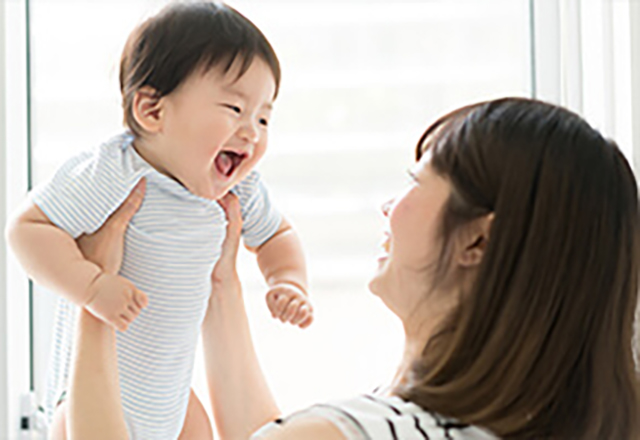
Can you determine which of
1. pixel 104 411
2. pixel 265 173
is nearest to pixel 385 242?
pixel 104 411

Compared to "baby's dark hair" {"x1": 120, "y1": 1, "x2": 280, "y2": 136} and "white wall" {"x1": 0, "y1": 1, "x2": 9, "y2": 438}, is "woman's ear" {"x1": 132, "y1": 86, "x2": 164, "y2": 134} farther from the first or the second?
"white wall" {"x1": 0, "y1": 1, "x2": 9, "y2": 438}

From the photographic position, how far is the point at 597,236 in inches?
34.5

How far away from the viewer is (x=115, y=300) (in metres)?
1.06

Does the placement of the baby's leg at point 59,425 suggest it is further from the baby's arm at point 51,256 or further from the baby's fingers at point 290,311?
the baby's fingers at point 290,311

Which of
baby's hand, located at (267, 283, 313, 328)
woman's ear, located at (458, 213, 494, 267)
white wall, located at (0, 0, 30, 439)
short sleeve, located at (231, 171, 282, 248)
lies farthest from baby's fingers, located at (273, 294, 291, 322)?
white wall, located at (0, 0, 30, 439)

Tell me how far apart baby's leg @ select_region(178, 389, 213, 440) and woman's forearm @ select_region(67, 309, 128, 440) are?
6.7 inches

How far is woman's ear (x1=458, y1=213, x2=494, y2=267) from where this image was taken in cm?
90

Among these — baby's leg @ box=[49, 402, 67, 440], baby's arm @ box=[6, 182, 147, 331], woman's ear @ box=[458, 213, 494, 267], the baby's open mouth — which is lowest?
baby's leg @ box=[49, 402, 67, 440]

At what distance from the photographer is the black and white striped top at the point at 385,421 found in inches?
32.9

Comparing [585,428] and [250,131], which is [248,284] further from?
[585,428]

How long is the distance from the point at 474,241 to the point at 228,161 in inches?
15.0

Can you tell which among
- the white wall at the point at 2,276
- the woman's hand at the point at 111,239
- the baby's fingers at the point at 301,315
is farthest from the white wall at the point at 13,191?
the baby's fingers at the point at 301,315

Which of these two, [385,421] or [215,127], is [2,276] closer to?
[215,127]

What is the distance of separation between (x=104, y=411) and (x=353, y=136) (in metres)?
0.71
